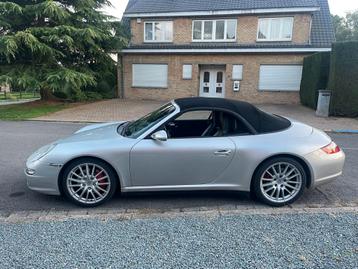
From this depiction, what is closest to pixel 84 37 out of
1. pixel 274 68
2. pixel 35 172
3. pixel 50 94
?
pixel 50 94

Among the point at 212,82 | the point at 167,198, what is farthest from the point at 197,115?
the point at 212,82

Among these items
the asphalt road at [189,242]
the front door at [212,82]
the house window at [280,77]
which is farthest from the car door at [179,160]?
the front door at [212,82]

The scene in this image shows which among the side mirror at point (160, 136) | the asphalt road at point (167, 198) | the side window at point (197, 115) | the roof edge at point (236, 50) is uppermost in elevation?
the roof edge at point (236, 50)

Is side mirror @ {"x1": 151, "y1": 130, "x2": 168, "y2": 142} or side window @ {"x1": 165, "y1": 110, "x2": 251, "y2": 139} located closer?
side mirror @ {"x1": 151, "y1": 130, "x2": 168, "y2": 142}

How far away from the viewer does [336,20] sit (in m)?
31.3

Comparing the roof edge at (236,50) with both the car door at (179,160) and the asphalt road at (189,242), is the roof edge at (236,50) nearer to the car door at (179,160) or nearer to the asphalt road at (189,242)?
the car door at (179,160)

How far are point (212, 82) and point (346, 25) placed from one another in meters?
24.3

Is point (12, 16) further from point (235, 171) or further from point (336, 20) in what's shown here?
point (336, 20)

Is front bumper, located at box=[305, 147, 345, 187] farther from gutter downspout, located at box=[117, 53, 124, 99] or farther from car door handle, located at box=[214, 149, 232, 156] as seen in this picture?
gutter downspout, located at box=[117, 53, 124, 99]

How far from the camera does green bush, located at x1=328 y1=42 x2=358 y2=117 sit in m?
10.9

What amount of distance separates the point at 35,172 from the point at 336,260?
11.1ft

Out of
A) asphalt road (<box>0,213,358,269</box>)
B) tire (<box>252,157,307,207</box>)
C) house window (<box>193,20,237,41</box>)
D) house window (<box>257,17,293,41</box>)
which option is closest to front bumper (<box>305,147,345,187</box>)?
tire (<box>252,157,307,207</box>)

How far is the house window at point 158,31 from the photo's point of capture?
17797mm

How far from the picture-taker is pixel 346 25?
31.8 metres
